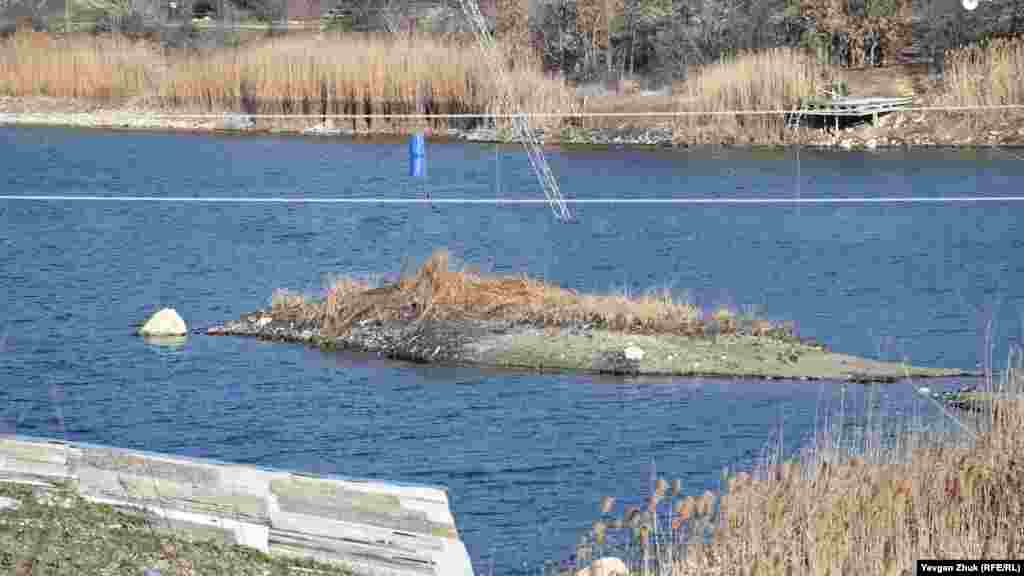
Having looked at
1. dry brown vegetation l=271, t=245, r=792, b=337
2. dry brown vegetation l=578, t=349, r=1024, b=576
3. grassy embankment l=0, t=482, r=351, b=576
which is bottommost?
dry brown vegetation l=271, t=245, r=792, b=337

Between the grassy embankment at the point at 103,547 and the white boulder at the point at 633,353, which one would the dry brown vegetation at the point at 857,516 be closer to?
the grassy embankment at the point at 103,547

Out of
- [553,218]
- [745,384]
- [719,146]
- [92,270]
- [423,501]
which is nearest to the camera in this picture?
[423,501]

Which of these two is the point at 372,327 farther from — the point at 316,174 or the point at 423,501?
the point at 316,174

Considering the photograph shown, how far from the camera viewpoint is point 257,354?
24.5m

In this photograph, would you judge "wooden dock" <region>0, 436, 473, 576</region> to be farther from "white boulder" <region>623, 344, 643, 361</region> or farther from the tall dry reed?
the tall dry reed

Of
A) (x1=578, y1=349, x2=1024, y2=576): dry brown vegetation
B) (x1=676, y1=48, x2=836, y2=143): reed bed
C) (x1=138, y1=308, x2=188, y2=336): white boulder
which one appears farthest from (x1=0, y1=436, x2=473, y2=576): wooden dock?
(x1=676, y1=48, x2=836, y2=143): reed bed

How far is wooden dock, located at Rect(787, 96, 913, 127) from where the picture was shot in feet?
165

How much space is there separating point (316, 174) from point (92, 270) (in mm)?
13474

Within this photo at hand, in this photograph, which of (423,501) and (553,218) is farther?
(553,218)

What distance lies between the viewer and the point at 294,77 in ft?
177

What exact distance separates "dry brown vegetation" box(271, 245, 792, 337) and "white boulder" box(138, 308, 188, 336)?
5.43 ft

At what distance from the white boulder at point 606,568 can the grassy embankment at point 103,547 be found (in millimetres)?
1458

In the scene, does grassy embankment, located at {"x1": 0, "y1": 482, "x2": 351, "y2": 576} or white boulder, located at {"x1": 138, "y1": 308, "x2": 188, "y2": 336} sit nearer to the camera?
grassy embankment, located at {"x1": 0, "y1": 482, "x2": 351, "y2": 576}

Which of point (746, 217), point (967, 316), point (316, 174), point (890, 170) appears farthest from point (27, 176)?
point (967, 316)
